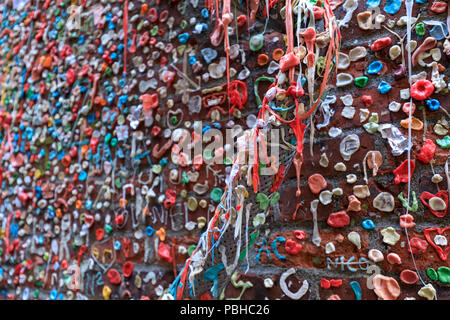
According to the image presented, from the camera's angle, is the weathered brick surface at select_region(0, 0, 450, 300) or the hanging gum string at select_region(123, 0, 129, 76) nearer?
the weathered brick surface at select_region(0, 0, 450, 300)

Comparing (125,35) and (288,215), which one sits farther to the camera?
(125,35)

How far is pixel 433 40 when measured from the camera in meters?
0.65

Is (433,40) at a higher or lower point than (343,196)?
higher

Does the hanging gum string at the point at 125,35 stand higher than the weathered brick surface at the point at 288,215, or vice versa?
the hanging gum string at the point at 125,35

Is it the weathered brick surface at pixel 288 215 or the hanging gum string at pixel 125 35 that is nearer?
the weathered brick surface at pixel 288 215

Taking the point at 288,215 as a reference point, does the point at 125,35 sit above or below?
above

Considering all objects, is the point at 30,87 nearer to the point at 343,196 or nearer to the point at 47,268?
the point at 47,268

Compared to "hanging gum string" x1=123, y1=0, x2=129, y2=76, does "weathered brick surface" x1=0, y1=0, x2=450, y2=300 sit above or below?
below

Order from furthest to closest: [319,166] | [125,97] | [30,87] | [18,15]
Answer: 1. [18,15]
2. [30,87]
3. [125,97]
4. [319,166]

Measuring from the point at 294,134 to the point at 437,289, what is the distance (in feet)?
1.05

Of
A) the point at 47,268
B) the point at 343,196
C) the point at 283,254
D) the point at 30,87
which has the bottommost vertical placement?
the point at 47,268

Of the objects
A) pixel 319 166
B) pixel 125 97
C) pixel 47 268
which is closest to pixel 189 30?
pixel 125 97

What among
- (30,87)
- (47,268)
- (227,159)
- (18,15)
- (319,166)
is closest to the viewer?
(319,166)

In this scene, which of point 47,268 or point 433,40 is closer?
point 433,40
